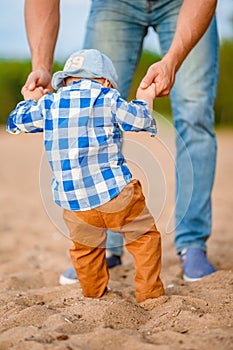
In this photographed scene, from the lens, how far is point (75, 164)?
220cm

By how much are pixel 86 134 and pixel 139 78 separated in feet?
37.4

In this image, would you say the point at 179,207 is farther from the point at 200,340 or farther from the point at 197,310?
the point at 200,340

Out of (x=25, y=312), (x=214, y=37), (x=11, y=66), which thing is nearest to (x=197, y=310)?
(x=25, y=312)

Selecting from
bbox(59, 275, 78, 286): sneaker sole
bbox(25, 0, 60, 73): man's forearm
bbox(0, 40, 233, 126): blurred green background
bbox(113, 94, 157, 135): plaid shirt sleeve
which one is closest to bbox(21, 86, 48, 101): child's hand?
bbox(25, 0, 60, 73): man's forearm

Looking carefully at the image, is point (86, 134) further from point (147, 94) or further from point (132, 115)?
point (147, 94)

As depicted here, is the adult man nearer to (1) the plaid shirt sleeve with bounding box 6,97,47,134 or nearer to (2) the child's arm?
(1) the plaid shirt sleeve with bounding box 6,97,47,134

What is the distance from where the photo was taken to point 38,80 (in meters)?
2.53

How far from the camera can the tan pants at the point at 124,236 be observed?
2.26m

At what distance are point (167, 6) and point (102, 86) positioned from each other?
92 centimetres

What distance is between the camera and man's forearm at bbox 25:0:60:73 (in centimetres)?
271

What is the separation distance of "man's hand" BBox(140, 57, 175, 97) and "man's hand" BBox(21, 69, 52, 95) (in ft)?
1.46

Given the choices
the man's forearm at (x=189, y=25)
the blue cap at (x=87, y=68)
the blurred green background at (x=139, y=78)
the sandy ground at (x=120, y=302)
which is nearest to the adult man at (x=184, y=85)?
the sandy ground at (x=120, y=302)

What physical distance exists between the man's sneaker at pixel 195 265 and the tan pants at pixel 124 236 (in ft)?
1.55

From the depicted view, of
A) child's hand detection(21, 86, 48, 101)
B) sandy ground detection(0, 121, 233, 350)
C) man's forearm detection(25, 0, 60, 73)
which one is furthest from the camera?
man's forearm detection(25, 0, 60, 73)
